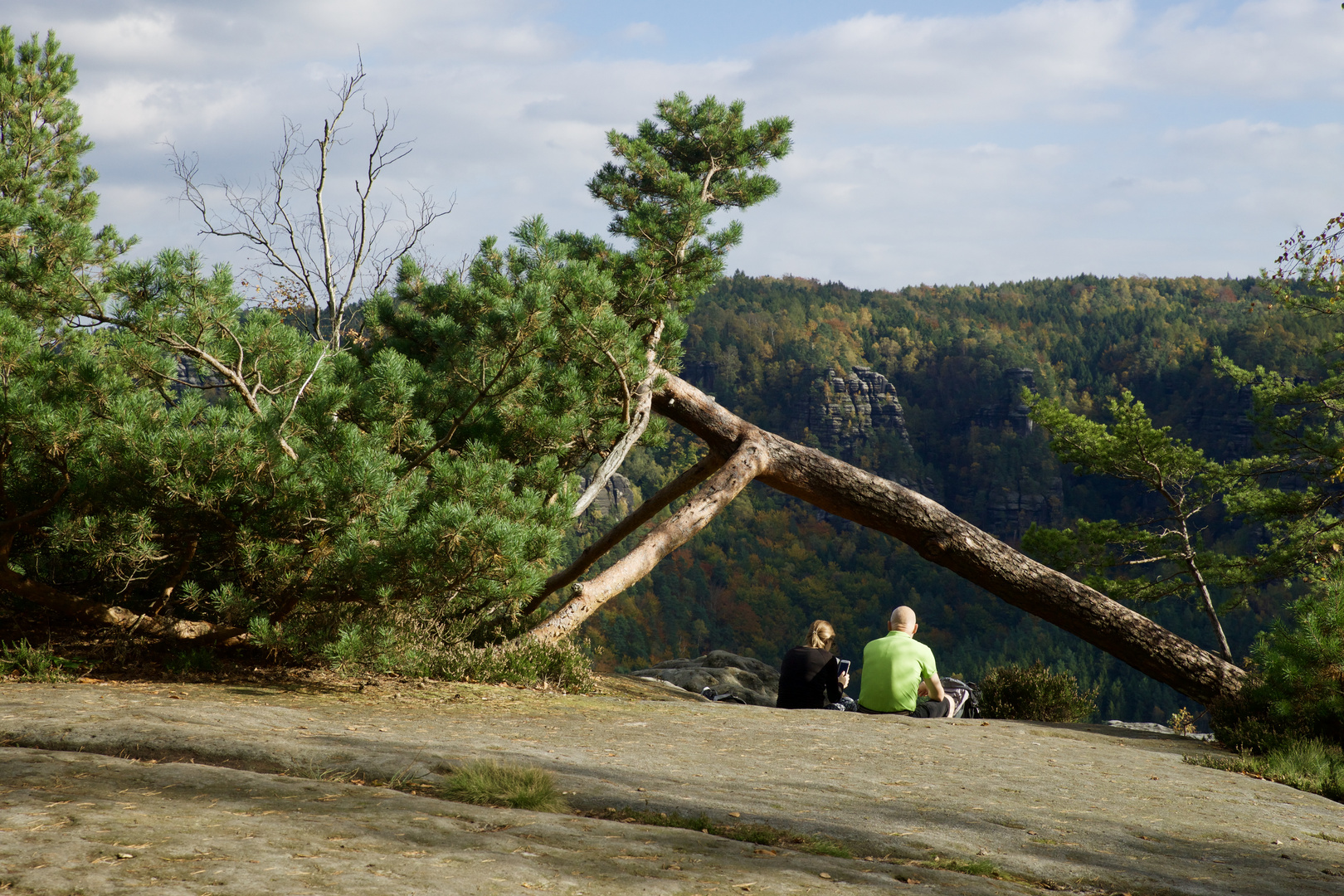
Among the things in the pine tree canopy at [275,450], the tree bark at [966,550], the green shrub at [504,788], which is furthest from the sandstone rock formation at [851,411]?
the green shrub at [504,788]

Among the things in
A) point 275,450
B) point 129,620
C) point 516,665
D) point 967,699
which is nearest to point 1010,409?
point 967,699

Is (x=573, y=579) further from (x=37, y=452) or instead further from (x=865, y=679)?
(x=37, y=452)

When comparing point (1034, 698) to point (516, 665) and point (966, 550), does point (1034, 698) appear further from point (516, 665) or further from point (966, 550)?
point (516, 665)

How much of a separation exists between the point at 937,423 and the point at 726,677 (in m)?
81.6

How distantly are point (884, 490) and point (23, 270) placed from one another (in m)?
7.82

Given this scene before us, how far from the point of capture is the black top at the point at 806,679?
761 centimetres

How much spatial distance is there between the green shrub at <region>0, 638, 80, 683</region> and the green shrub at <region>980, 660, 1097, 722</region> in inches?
317

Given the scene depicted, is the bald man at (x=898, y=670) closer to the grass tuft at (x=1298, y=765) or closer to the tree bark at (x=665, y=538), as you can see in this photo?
the grass tuft at (x=1298, y=765)

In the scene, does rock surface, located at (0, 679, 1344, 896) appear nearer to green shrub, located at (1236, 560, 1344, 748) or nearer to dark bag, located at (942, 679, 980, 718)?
green shrub, located at (1236, 560, 1344, 748)

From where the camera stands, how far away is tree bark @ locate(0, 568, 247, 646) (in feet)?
22.8

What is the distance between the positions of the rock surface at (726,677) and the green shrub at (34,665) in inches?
213

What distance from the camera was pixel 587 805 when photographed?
3.93 metres

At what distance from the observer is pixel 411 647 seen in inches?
269

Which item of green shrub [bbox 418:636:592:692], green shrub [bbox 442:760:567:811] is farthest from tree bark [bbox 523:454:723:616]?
green shrub [bbox 442:760:567:811]
